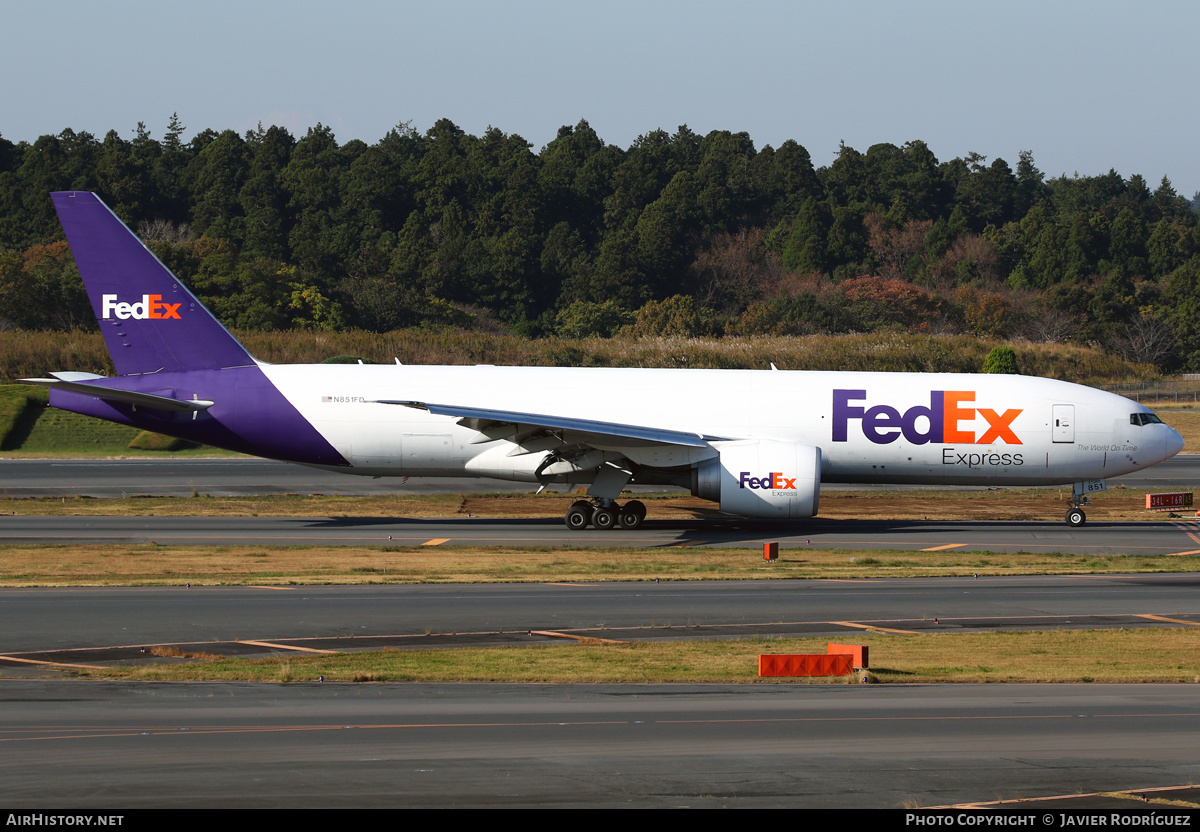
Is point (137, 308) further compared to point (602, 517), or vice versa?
point (137, 308)

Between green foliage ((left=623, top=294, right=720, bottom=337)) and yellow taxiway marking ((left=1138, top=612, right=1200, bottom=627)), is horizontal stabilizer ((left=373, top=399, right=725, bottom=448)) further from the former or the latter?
green foliage ((left=623, top=294, right=720, bottom=337))

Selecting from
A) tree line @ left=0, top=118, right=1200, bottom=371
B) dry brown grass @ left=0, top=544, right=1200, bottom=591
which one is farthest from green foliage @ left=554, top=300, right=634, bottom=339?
dry brown grass @ left=0, top=544, right=1200, bottom=591

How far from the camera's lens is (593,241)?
12356cm

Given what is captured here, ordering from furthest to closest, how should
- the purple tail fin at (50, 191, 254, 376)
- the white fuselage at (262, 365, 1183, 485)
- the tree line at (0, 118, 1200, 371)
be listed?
1. the tree line at (0, 118, 1200, 371)
2. the purple tail fin at (50, 191, 254, 376)
3. the white fuselage at (262, 365, 1183, 485)

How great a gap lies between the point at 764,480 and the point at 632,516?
4130 millimetres

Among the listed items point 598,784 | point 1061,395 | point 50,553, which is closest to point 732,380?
point 1061,395

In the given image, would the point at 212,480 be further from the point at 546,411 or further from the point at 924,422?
the point at 924,422

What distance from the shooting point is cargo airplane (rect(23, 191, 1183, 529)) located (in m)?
31.8

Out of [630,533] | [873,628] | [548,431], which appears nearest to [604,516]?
[630,533]

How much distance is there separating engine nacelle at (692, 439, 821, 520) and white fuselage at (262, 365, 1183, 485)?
1.87 metres

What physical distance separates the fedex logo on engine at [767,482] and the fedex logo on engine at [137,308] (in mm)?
17217

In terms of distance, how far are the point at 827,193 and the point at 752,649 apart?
130m

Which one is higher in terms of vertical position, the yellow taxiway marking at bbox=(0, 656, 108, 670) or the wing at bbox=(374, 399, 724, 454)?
the wing at bbox=(374, 399, 724, 454)

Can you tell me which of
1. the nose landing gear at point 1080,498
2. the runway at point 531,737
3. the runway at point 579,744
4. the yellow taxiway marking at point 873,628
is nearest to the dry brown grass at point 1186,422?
the nose landing gear at point 1080,498
